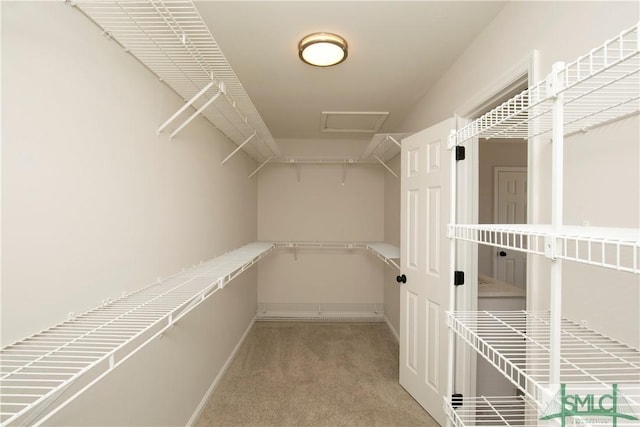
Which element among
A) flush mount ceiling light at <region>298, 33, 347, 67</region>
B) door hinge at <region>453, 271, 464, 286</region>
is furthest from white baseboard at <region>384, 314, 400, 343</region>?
flush mount ceiling light at <region>298, 33, 347, 67</region>

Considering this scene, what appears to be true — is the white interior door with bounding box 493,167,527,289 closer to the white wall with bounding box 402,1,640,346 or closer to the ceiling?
the ceiling

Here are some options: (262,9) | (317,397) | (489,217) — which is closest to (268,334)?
(317,397)

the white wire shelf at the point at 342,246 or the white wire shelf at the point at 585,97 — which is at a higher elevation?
the white wire shelf at the point at 585,97

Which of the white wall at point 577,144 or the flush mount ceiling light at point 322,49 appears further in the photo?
the flush mount ceiling light at point 322,49

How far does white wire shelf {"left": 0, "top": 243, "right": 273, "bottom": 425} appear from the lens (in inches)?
27.3

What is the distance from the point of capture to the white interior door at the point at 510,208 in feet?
11.3

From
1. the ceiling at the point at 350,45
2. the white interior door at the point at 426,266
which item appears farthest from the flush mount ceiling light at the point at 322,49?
the white interior door at the point at 426,266

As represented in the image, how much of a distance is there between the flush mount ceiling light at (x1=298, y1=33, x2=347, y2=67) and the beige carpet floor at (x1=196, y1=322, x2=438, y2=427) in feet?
7.69

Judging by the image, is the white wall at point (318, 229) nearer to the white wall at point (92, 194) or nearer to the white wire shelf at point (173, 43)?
the white wall at point (92, 194)

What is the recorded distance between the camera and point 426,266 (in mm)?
2080

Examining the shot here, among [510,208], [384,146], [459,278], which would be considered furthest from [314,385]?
[510,208]

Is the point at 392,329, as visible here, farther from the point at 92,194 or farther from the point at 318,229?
the point at 92,194

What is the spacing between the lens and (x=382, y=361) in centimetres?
281

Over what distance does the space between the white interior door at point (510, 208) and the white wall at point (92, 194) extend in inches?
128
